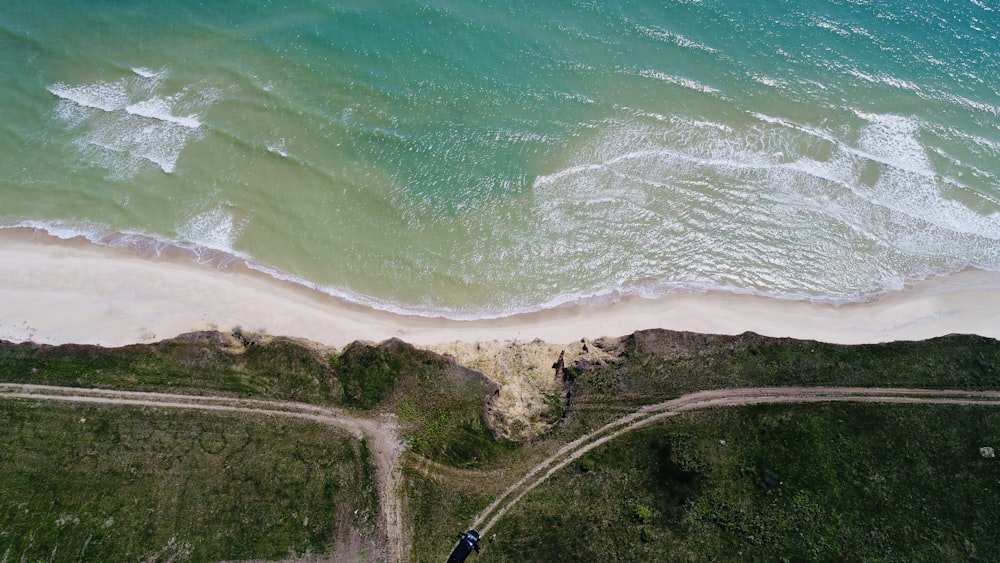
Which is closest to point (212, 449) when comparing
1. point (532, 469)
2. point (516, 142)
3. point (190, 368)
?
point (190, 368)

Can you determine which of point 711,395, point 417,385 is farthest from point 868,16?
point 417,385

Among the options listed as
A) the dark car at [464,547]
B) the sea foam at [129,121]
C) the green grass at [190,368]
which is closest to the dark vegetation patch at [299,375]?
the green grass at [190,368]

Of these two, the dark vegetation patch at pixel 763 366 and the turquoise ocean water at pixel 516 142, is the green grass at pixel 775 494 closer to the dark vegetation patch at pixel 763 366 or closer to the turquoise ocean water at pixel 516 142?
the dark vegetation patch at pixel 763 366

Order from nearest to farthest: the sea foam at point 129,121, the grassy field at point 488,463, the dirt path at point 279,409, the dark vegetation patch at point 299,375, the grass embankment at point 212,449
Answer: the grassy field at point 488,463 → the grass embankment at point 212,449 → the dirt path at point 279,409 → the dark vegetation patch at point 299,375 → the sea foam at point 129,121

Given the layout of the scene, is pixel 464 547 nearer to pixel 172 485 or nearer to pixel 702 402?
pixel 702 402

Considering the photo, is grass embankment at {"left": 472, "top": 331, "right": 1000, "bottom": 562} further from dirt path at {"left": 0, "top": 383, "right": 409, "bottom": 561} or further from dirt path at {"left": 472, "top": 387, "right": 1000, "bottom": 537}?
dirt path at {"left": 0, "top": 383, "right": 409, "bottom": 561}

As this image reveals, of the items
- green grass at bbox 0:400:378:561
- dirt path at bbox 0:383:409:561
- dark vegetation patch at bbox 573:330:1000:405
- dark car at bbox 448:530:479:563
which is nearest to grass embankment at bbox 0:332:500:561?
green grass at bbox 0:400:378:561
